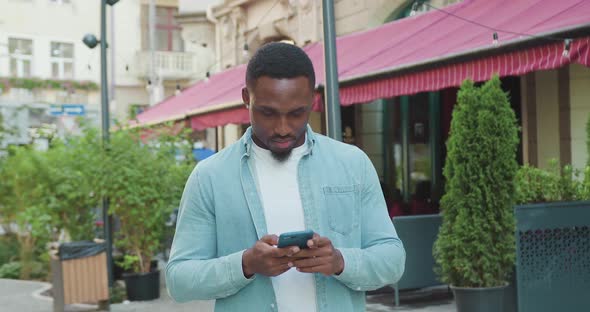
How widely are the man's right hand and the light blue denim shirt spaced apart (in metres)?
0.07

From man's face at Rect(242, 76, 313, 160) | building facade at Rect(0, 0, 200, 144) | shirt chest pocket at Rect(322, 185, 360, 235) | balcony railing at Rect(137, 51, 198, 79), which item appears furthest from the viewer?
balcony railing at Rect(137, 51, 198, 79)

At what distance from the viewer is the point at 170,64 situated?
115ft

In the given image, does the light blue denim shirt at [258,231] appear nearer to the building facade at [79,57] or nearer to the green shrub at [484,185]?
the green shrub at [484,185]

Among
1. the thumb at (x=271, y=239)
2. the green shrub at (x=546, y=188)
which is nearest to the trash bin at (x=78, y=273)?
the green shrub at (x=546, y=188)

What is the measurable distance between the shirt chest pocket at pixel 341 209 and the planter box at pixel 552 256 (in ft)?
13.3

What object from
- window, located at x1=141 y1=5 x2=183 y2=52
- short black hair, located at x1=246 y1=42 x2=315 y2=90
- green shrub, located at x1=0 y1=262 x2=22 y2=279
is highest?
window, located at x1=141 y1=5 x2=183 y2=52

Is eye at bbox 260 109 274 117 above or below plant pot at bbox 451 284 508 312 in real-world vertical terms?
above

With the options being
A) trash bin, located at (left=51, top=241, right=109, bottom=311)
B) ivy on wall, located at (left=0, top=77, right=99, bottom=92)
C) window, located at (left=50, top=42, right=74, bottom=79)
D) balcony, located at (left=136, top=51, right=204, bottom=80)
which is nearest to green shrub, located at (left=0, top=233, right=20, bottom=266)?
trash bin, located at (left=51, top=241, right=109, bottom=311)

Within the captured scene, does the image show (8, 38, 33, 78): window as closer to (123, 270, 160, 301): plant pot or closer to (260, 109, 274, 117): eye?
(123, 270, 160, 301): plant pot

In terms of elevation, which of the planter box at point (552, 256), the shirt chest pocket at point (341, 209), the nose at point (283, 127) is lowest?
the planter box at point (552, 256)

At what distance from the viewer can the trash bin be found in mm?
7840

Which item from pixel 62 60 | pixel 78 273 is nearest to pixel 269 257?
pixel 78 273

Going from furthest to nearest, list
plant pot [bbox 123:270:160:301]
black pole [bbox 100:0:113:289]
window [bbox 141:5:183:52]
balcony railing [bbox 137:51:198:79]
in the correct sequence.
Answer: window [bbox 141:5:183:52] < balcony railing [bbox 137:51:198:79] < black pole [bbox 100:0:113:289] < plant pot [bbox 123:270:160:301]

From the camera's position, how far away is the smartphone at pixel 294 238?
187cm
